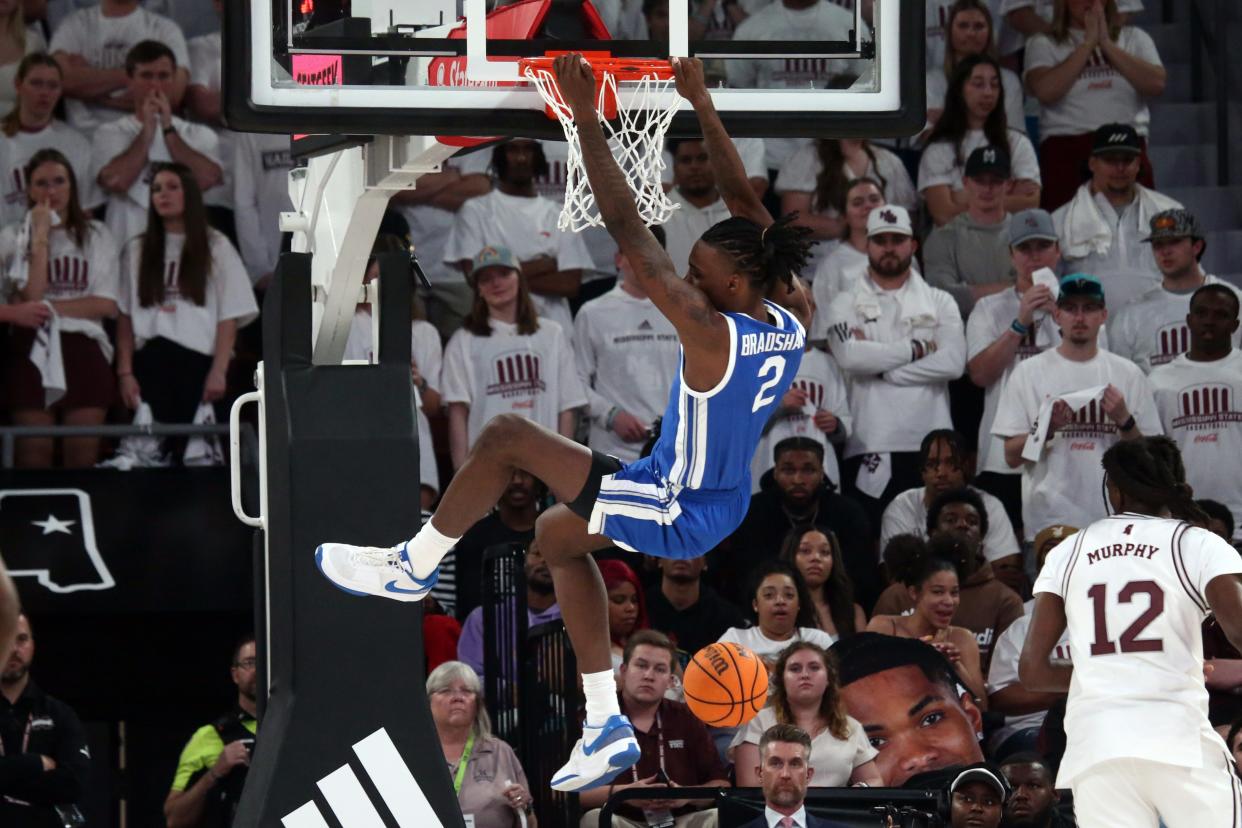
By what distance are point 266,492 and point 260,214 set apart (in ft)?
16.6

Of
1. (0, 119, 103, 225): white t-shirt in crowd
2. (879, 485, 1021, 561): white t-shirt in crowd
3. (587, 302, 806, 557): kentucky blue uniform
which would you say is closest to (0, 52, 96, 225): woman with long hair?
(0, 119, 103, 225): white t-shirt in crowd

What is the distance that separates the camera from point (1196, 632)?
23.1ft

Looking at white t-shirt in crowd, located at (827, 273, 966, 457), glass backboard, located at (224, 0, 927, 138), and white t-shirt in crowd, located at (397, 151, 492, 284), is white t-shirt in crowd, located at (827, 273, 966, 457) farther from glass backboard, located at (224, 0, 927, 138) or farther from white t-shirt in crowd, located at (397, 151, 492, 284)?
glass backboard, located at (224, 0, 927, 138)

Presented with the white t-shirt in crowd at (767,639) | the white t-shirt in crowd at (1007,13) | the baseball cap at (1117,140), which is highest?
the white t-shirt in crowd at (1007,13)

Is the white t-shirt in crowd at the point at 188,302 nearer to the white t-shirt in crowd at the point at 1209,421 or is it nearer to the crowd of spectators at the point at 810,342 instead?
the crowd of spectators at the point at 810,342

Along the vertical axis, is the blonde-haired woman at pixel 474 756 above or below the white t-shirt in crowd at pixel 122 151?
below

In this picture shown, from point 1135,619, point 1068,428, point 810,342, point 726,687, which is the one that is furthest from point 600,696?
point 810,342

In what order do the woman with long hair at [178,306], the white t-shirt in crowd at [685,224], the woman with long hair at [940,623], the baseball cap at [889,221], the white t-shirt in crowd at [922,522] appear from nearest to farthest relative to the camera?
the woman with long hair at [940,623]
the white t-shirt in crowd at [922,522]
the woman with long hair at [178,306]
the baseball cap at [889,221]
the white t-shirt in crowd at [685,224]

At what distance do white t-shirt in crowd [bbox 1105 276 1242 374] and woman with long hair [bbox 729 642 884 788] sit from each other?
371cm

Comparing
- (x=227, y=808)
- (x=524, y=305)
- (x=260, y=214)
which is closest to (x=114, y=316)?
(x=260, y=214)

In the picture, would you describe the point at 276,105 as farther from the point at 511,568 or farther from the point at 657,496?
the point at 511,568

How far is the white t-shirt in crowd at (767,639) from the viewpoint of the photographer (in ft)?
32.8

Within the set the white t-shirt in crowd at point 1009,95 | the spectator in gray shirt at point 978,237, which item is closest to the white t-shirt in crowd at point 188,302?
the spectator in gray shirt at point 978,237

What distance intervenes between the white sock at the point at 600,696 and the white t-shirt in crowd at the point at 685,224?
543cm
